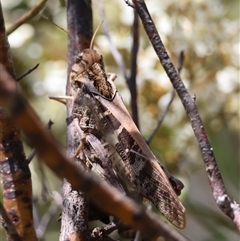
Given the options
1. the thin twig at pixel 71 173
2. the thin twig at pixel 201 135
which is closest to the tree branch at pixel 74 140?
the thin twig at pixel 201 135

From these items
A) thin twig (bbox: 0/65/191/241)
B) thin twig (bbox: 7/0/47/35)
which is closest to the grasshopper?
thin twig (bbox: 7/0/47/35)

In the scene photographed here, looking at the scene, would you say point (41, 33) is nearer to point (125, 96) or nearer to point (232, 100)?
point (125, 96)

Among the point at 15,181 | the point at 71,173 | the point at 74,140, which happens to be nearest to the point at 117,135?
the point at 74,140

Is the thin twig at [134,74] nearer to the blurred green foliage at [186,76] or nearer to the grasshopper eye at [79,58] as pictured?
the grasshopper eye at [79,58]

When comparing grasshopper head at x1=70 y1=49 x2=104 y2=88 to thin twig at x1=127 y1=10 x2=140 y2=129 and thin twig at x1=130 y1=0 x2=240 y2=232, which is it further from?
thin twig at x1=130 y1=0 x2=240 y2=232

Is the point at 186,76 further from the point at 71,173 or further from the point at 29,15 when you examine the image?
the point at 71,173
